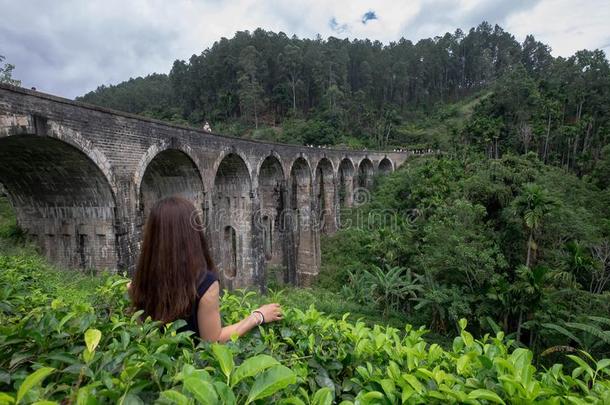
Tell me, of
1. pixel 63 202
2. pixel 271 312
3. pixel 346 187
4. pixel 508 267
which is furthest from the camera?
pixel 346 187

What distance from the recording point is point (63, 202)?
27.4ft

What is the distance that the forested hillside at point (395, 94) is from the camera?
33906mm

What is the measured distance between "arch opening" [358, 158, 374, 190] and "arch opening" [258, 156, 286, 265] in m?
16.3

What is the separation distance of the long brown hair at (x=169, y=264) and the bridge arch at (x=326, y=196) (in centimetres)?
2302

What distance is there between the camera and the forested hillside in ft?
111

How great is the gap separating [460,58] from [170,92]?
5604 cm

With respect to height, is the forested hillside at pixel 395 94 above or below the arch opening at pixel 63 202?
above

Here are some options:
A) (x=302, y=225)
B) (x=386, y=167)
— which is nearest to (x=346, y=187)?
(x=386, y=167)

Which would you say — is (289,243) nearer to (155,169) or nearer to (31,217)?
(155,169)

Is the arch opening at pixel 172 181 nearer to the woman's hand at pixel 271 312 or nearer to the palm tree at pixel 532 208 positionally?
the woman's hand at pixel 271 312

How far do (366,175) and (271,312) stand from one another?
34.3 metres

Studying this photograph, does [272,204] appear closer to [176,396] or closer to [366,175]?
[176,396]

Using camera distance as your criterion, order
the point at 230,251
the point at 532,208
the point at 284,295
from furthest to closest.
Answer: the point at 230,251 < the point at 284,295 < the point at 532,208

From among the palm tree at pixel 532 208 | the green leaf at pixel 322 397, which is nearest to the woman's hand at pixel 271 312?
the green leaf at pixel 322 397
